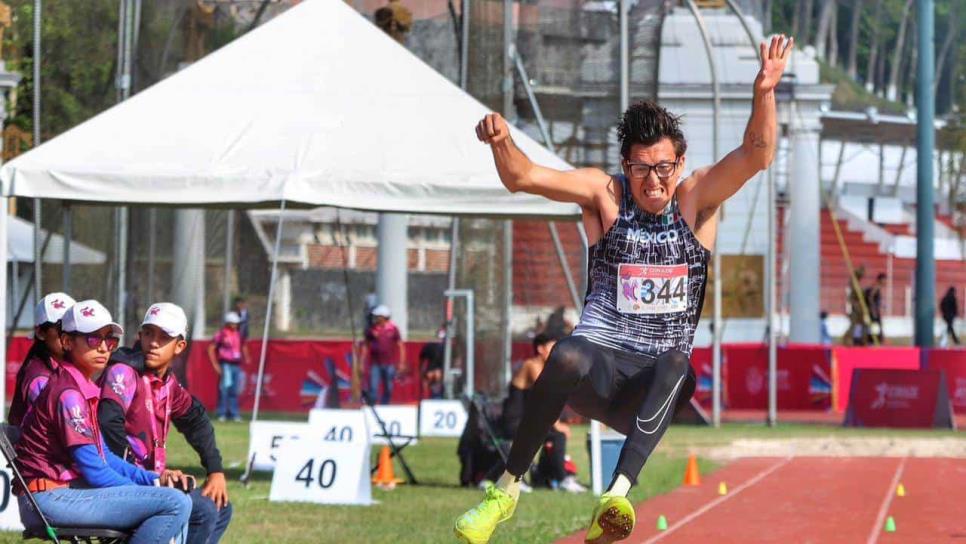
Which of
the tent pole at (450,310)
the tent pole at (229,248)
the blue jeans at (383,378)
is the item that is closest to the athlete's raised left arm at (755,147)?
the tent pole at (229,248)

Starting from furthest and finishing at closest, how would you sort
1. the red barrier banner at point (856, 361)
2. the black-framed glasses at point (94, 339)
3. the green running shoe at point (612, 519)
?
the red barrier banner at point (856, 361) < the black-framed glasses at point (94, 339) < the green running shoe at point (612, 519)

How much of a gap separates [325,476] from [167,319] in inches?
221

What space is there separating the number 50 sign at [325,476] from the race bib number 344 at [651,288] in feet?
20.8

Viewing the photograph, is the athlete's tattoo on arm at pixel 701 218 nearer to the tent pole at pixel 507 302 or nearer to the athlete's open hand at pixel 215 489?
the athlete's open hand at pixel 215 489

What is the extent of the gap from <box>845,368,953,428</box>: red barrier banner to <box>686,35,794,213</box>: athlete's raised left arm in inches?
655

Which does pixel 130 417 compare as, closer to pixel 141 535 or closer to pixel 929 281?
pixel 141 535

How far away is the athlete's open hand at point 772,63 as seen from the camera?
6.77 meters

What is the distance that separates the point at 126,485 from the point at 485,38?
14.1 meters

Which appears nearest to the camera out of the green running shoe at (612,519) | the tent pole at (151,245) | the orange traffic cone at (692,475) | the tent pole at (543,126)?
the green running shoe at (612,519)

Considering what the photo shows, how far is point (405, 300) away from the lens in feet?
81.7

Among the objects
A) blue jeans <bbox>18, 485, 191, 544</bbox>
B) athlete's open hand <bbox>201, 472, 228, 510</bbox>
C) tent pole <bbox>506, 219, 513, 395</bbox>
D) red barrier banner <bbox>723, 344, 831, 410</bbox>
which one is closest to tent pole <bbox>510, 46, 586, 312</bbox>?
tent pole <bbox>506, 219, 513, 395</bbox>

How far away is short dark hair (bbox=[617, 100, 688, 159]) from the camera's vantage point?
6.97m

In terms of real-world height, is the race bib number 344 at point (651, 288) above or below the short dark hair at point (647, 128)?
below

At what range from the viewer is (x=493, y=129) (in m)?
6.70
